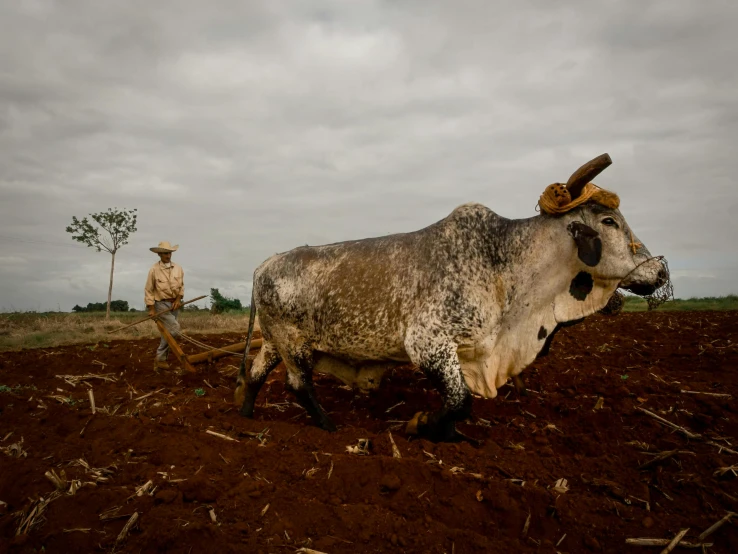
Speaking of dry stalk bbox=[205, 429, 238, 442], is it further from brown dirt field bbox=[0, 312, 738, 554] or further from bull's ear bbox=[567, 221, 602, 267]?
bull's ear bbox=[567, 221, 602, 267]

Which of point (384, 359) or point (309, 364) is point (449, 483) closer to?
point (384, 359)

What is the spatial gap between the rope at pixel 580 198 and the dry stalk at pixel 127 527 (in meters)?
4.33

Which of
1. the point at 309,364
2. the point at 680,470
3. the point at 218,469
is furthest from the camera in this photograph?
the point at 309,364

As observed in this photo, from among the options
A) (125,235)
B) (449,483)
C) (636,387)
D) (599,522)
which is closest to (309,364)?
(449,483)

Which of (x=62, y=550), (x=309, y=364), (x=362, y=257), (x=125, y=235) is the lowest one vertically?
(x=62, y=550)

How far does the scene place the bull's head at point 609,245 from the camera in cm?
492

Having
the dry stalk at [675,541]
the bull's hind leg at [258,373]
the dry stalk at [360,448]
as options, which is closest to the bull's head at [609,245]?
the dry stalk at [675,541]

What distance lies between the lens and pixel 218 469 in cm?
428

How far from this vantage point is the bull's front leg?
187 inches

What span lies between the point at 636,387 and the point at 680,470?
2792 mm

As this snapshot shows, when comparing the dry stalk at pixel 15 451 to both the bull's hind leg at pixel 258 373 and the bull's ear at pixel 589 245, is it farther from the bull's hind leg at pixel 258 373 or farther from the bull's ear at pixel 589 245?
the bull's ear at pixel 589 245

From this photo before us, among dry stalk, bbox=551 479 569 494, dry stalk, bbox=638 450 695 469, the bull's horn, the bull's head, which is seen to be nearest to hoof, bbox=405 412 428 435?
dry stalk, bbox=551 479 569 494

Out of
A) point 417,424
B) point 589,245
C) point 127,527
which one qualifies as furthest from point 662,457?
point 127,527

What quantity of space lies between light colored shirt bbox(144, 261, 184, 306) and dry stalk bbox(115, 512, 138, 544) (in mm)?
7256
